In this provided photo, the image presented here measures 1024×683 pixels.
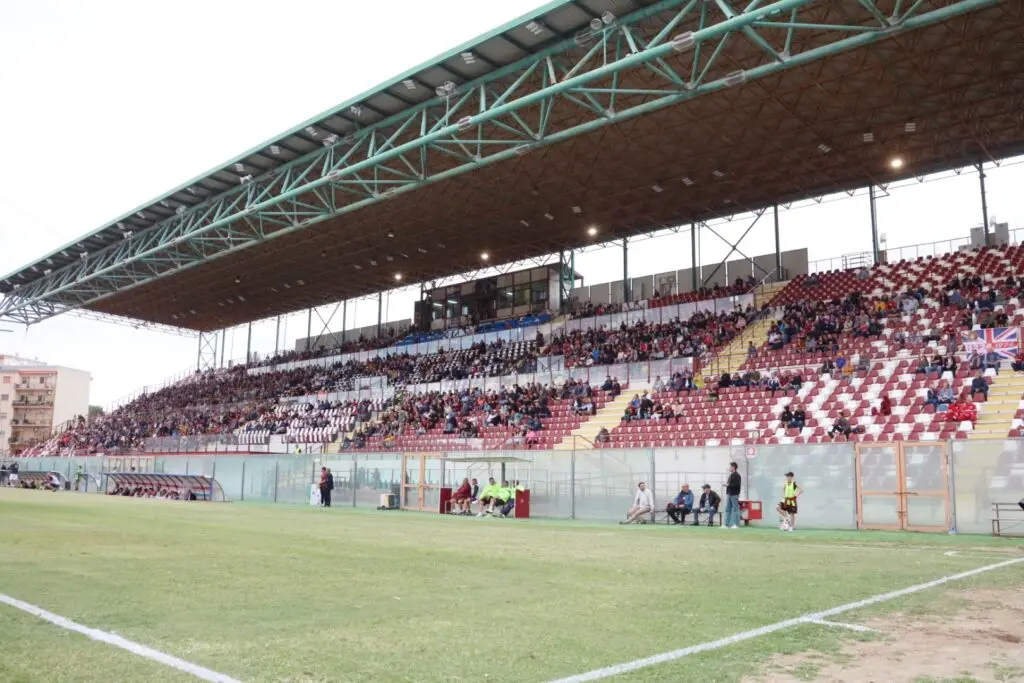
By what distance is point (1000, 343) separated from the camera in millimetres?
25797

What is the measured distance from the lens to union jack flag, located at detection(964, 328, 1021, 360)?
25.4 meters

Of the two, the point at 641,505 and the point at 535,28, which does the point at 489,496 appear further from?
the point at 535,28

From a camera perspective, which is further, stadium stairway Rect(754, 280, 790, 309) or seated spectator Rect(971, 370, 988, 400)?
stadium stairway Rect(754, 280, 790, 309)

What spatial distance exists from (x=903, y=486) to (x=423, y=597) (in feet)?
49.2

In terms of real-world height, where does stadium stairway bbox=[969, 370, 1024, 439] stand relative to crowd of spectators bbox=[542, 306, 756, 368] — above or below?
below

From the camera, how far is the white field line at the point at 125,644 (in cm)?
476

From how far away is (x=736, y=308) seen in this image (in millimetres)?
39062

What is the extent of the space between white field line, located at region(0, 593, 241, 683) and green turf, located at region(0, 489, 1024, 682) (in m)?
0.10

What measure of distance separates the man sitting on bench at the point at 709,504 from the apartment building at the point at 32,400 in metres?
107

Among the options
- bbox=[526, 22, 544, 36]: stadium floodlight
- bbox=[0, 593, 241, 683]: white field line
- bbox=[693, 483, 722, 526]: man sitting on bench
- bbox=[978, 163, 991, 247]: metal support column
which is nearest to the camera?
bbox=[0, 593, 241, 683]: white field line

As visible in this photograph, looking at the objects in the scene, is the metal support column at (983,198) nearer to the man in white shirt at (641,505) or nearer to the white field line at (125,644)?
the man in white shirt at (641,505)

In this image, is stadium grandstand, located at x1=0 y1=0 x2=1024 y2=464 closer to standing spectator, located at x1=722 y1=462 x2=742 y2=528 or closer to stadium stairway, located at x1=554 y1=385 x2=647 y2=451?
stadium stairway, located at x1=554 y1=385 x2=647 y2=451

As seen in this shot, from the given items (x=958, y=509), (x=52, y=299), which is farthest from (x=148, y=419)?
(x=958, y=509)

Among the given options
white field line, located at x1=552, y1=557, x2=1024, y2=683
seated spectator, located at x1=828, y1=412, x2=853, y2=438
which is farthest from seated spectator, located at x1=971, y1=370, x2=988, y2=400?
white field line, located at x1=552, y1=557, x2=1024, y2=683
